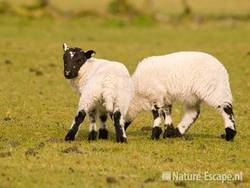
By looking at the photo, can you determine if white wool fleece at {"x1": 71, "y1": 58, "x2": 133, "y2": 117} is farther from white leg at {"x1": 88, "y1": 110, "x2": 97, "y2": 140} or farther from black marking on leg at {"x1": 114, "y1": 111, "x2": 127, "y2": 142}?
white leg at {"x1": 88, "y1": 110, "x2": 97, "y2": 140}

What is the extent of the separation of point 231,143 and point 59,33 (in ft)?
74.4

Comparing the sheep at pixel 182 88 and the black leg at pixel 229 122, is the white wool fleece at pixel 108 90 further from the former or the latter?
the black leg at pixel 229 122

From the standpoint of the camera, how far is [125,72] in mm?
14438

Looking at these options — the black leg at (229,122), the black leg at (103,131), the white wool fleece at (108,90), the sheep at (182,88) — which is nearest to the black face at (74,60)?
the white wool fleece at (108,90)

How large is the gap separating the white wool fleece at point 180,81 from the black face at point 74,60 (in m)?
1.13

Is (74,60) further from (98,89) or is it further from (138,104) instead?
(138,104)

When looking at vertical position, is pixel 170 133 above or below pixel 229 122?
below

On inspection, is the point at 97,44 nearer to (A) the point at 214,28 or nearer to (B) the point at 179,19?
(A) the point at 214,28

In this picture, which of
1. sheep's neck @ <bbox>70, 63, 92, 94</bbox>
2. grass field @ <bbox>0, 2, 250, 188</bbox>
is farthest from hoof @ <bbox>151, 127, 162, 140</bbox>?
sheep's neck @ <bbox>70, 63, 92, 94</bbox>

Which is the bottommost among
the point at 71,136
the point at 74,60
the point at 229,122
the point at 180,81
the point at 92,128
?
the point at 71,136

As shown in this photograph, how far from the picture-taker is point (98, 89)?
13930mm

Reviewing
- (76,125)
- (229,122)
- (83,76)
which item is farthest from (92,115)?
(229,122)

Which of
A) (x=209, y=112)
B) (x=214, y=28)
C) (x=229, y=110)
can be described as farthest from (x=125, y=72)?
(x=214, y=28)

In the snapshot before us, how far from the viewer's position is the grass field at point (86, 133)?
11.5m
